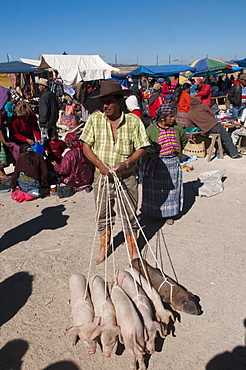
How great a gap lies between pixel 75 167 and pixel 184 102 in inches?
182

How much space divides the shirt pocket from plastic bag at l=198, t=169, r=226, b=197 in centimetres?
284

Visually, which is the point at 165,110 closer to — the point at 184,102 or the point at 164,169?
the point at 164,169

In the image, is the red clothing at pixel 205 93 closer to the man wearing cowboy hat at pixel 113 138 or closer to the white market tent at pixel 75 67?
the white market tent at pixel 75 67

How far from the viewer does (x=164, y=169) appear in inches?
170

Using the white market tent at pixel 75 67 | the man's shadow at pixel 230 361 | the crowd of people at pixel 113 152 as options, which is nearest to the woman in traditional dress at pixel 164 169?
the crowd of people at pixel 113 152

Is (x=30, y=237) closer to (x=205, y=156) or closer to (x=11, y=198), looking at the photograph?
(x=11, y=198)

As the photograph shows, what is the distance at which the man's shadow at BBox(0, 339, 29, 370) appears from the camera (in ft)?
7.91

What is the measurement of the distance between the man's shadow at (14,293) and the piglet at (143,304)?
1163 mm

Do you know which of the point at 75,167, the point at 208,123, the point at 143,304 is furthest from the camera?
the point at 208,123

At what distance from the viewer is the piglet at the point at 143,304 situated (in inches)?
85.8

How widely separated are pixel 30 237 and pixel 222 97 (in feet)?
54.4

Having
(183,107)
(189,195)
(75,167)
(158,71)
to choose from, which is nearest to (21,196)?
(75,167)

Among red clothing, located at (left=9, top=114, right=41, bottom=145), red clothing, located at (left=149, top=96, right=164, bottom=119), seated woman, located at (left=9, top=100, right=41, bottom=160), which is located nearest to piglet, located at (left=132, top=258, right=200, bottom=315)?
seated woman, located at (left=9, top=100, right=41, bottom=160)

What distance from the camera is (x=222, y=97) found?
59.1ft
